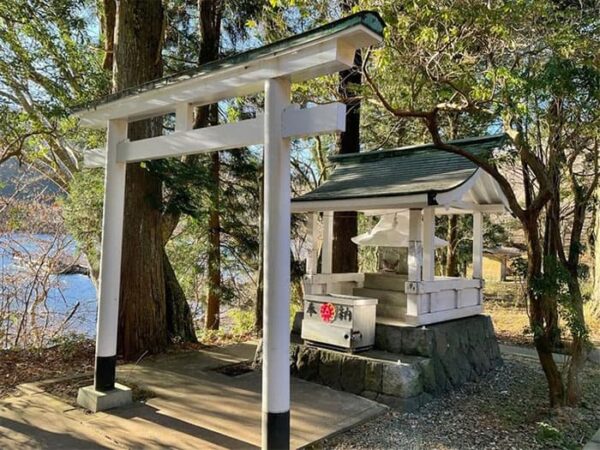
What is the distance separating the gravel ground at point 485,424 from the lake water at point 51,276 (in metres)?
5.93

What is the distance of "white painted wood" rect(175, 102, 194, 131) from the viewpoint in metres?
4.18

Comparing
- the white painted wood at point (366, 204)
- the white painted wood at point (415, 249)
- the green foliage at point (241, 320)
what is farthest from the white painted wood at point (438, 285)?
the green foliage at point (241, 320)

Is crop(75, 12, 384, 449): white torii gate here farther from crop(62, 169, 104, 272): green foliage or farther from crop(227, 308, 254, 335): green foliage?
crop(227, 308, 254, 335): green foliage

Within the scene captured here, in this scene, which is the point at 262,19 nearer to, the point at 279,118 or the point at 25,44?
the point at 25,44

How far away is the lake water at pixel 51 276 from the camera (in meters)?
8.59

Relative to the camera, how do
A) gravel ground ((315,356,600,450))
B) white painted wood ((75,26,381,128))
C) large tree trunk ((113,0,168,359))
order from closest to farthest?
white painted wood ((75,26,381,128)), gravel ground ((315,356,600,450)), large tree trunk ((113,0,168,359))

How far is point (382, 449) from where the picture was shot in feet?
12.6

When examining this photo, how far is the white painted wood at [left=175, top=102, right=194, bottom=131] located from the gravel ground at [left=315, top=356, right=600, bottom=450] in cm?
303

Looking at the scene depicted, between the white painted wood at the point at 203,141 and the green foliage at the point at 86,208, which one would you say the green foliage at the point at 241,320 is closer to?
the green foliage at the point at 86,208

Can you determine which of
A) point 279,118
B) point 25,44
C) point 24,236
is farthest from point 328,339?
point 24,236

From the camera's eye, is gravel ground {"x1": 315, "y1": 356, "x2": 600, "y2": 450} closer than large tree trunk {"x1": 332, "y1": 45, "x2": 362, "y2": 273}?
Yes

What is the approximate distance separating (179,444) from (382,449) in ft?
5.52

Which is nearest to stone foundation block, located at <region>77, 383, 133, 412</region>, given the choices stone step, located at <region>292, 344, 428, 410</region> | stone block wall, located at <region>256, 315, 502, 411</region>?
stone block wall, located at <region>256, 315, 502, 411</region>

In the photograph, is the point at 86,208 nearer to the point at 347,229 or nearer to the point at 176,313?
the point at 176,313
